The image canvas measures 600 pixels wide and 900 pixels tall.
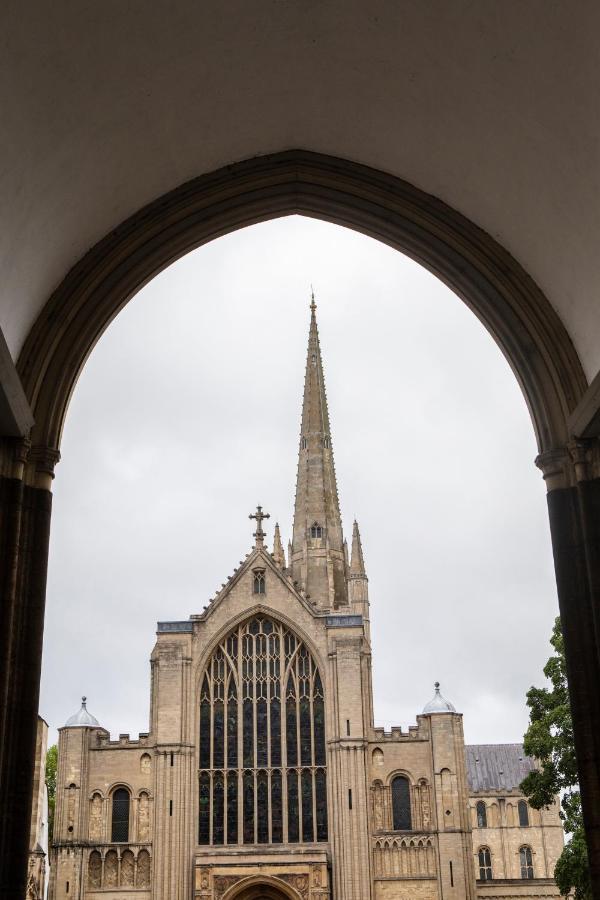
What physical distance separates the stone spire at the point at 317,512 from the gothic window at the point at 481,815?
64.4ft

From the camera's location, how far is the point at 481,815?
60156mm

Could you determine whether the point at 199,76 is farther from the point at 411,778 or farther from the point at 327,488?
the point at 327,488

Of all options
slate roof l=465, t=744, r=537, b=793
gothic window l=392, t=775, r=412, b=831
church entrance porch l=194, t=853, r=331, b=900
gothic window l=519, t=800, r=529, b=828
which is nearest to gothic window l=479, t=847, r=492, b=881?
gothic window l=519, t=800, r=529, b=828

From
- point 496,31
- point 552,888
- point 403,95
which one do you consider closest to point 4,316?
point 403,95

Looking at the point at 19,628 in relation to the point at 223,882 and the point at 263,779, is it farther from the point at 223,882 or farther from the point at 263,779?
the point at 263,779

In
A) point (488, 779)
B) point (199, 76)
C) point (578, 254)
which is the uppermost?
point (488, 779)

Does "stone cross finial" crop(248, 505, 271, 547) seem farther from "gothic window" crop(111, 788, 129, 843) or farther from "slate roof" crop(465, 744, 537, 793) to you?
"slate roof" crop(465, 744, 537, 793)

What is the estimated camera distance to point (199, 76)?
21.3ft

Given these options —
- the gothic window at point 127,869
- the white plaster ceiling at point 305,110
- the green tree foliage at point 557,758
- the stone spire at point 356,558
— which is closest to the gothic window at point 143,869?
the gothic window at point 127,869

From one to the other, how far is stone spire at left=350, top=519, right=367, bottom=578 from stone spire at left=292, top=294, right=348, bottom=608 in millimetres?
754

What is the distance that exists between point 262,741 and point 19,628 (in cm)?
2909

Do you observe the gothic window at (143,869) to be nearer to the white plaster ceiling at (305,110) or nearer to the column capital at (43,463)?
the column capital at (43,463)

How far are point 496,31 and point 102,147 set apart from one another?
242 cm

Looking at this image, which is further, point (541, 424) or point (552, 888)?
point (552, 888)
